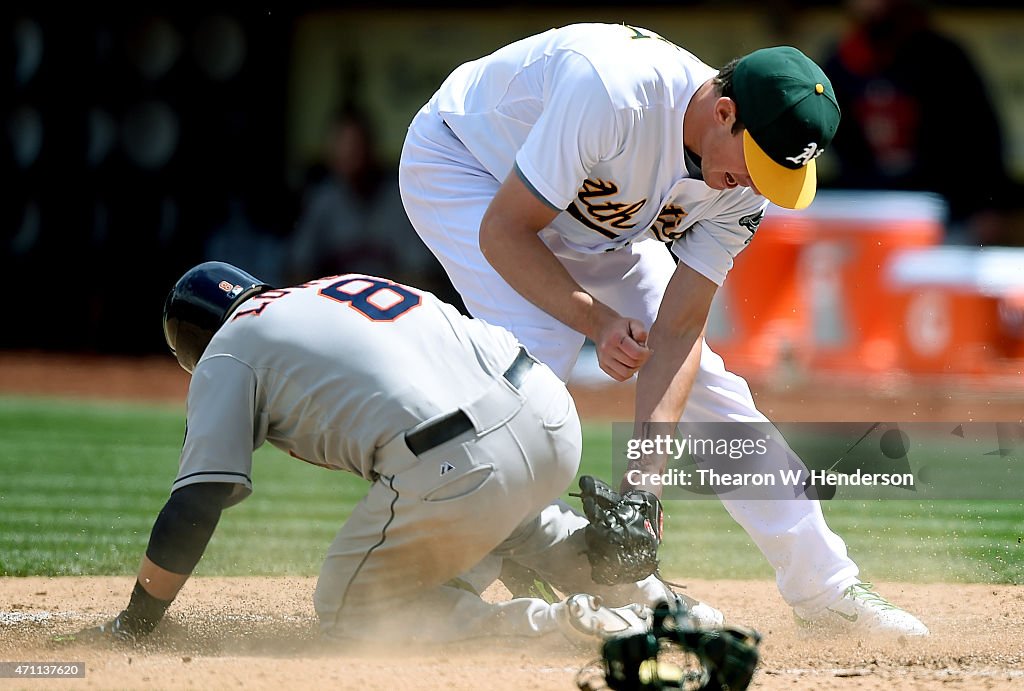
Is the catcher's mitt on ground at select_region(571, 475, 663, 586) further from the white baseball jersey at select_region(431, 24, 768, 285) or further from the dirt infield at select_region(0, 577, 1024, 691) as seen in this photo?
the white baseball jersey at select_region(431, 24, 768, 285)

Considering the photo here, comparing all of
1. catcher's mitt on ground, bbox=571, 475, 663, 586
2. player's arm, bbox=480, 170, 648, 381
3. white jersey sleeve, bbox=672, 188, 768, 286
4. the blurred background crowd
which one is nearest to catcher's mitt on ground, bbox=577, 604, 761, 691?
catcher's mitt on ground, bbox=571, 475, 663, 586

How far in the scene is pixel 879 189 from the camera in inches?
512

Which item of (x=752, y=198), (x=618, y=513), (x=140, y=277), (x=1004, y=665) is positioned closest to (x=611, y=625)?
(x=618, y=513)

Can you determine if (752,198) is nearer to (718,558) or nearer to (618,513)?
(618,513)

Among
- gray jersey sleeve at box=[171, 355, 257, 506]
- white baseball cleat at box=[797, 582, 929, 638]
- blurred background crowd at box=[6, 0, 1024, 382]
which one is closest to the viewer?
gray jersey sleeve at box=[171, 355, 257, 506]

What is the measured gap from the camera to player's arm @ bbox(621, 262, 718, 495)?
436 cm

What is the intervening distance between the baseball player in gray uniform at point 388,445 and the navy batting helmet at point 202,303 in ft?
0.46

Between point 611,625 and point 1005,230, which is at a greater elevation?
point 611,625

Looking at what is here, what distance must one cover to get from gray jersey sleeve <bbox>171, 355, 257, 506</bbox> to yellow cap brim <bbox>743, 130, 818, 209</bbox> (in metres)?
1.59

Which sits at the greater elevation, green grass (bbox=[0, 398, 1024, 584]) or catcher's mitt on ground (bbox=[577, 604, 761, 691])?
catcher's mitt on ground (bbox=[577, 604, 761, 691])

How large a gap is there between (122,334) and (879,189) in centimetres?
814

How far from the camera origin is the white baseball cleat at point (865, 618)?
430 centimetres

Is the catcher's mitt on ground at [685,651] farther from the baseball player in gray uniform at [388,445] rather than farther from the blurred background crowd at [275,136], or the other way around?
the blurred background crowd at [275,136]

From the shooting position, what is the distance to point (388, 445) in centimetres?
357
